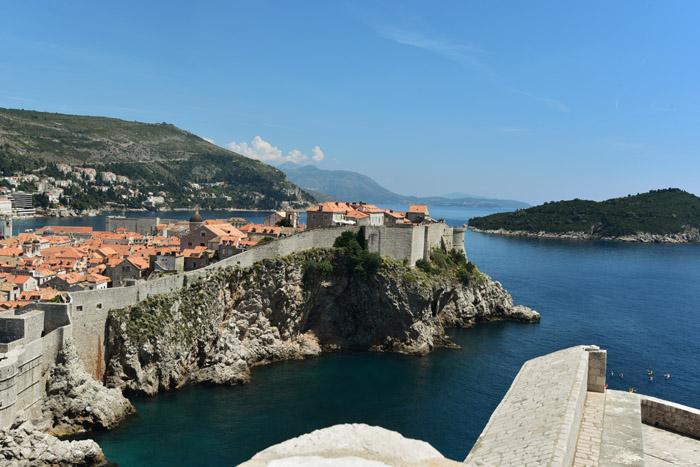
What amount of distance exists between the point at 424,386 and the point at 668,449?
25.6 meters

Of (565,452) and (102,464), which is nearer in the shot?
(565,452)

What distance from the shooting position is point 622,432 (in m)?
13.4

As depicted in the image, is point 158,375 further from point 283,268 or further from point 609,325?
point 609,325

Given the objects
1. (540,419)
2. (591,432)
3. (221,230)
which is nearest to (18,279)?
(221,230)

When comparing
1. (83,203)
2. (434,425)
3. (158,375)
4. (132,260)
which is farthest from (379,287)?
(83,203)

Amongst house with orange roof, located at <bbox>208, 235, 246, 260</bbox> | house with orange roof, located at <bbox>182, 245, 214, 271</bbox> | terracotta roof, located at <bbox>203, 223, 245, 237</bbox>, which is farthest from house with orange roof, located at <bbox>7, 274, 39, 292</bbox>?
house with orange roof, located at <bbox>208, 235, 246, 260</bbox>

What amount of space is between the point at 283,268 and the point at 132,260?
17205 millimetres

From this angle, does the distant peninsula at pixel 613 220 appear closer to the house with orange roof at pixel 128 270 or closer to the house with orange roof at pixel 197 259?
the house with orange roof at pixel 197 259

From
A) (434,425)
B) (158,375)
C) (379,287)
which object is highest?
(379,287)

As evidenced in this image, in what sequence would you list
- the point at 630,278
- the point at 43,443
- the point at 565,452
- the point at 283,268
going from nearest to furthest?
1. the point at 565,452
2. the point at 43,443
3. the point at 283,268
4. the point at 630,278

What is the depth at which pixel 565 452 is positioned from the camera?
11.7 m

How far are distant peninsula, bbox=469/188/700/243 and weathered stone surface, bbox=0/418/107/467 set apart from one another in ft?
540

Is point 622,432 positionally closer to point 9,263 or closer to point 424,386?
point 424,386

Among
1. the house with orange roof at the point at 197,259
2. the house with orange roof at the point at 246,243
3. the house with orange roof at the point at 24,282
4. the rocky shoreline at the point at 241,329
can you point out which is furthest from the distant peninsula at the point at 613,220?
the house with orange roof at the point at 24,282
